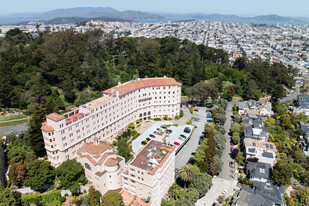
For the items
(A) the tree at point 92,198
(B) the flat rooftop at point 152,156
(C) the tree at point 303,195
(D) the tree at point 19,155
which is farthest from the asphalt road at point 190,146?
(D) the tree at point 19,155

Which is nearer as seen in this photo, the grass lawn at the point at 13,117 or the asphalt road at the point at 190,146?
the asphalt road at the point at 190,146

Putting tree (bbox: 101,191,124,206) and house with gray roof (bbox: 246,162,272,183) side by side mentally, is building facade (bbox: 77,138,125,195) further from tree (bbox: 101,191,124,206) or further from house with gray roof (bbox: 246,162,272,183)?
house with gray roof (bbox: 246,162,272,183)

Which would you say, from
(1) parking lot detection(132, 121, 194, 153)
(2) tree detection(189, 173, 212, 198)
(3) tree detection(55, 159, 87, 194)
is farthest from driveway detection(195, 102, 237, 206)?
(3) tree detection(55, 159, 87, 194)

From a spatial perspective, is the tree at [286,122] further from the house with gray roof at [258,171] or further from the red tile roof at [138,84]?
the red tile roof at [138,84]

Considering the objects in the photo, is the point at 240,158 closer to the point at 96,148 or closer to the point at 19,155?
the point at 96,148

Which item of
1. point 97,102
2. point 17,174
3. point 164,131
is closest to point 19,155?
point 17,174

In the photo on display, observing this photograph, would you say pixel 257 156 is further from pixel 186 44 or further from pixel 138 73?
pixel 186 44
